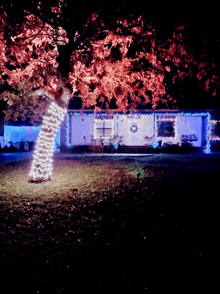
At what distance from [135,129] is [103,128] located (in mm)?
2719

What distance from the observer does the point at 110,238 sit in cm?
363

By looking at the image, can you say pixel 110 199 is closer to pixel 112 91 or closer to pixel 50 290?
pixel 50 290

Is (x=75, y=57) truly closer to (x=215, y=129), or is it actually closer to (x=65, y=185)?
(x=65, y=185)

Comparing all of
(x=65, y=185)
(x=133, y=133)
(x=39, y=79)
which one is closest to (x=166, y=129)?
(x=133, y=133)

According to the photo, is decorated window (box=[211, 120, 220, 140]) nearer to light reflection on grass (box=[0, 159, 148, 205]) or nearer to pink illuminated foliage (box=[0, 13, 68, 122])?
light reflection on grass (box=[0, 159, 148, 205])

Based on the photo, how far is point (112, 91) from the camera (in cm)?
1045

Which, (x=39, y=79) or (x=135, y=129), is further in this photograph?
(x=135, y=129)

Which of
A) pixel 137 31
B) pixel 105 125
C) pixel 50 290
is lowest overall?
pixel 50 290

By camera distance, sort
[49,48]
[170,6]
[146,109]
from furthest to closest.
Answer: [146,109], [49,48], [170,6]

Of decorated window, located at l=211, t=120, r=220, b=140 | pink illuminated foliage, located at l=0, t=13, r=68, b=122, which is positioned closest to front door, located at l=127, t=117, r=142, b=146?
decorated window, located at l=211, t=120, r=220, b=140

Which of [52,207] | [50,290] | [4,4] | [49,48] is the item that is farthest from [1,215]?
[49,48]

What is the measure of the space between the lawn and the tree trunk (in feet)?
2.90

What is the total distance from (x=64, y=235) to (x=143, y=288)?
1642mm

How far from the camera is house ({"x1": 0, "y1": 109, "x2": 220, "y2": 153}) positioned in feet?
65.2
